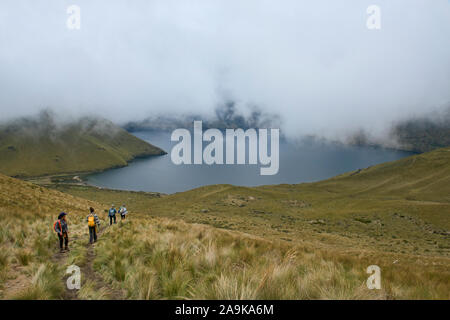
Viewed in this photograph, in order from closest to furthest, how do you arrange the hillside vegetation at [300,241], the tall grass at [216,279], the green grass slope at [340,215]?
the tall grass at [216,279]
the hillside vegetation at [300,241]
the green grass slope at [340,215]

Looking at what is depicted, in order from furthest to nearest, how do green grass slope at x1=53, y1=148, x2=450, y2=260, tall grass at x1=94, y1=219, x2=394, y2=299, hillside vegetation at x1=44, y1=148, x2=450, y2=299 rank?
green grass slope at x1=53, y1=148, x2=450, y2=260
hillside vegetation at x1=44, y1=148, x2=450, y2=299
tall grass at x1=94, y1=219, x2=394, y2=299

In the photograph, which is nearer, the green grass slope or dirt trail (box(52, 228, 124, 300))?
dirt trail (box(52, 228, 124, 300))

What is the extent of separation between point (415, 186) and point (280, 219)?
90314 mm

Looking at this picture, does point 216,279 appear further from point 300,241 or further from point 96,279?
point 300,241

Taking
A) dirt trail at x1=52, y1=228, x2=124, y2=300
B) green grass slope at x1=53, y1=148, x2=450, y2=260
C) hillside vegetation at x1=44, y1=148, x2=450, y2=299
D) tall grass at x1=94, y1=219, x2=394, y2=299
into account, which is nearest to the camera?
tall grass at x1=94, y1=219, x2=394, y2=299

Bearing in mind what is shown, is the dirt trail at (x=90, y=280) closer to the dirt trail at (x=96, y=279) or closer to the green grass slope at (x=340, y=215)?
the dirt trail at (x=96, y=279)

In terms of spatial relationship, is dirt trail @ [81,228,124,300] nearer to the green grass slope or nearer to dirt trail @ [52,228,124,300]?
dirt trail @ [52,228,124,300]

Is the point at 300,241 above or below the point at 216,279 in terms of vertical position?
below

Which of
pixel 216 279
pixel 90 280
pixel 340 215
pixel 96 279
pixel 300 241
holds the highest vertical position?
pixel 216 279

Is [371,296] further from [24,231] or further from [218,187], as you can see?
Answer: [218,187]

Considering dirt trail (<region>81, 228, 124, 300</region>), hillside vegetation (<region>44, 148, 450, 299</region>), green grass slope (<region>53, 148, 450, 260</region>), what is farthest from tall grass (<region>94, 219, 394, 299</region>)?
green grass slope (<region>53, 148, 450, 260</region>)

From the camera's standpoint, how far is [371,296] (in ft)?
11.4

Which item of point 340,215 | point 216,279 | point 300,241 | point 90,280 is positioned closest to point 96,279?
point 90,280

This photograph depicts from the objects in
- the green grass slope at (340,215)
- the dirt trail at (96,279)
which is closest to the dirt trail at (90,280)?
the dirt trail at (96,279)
